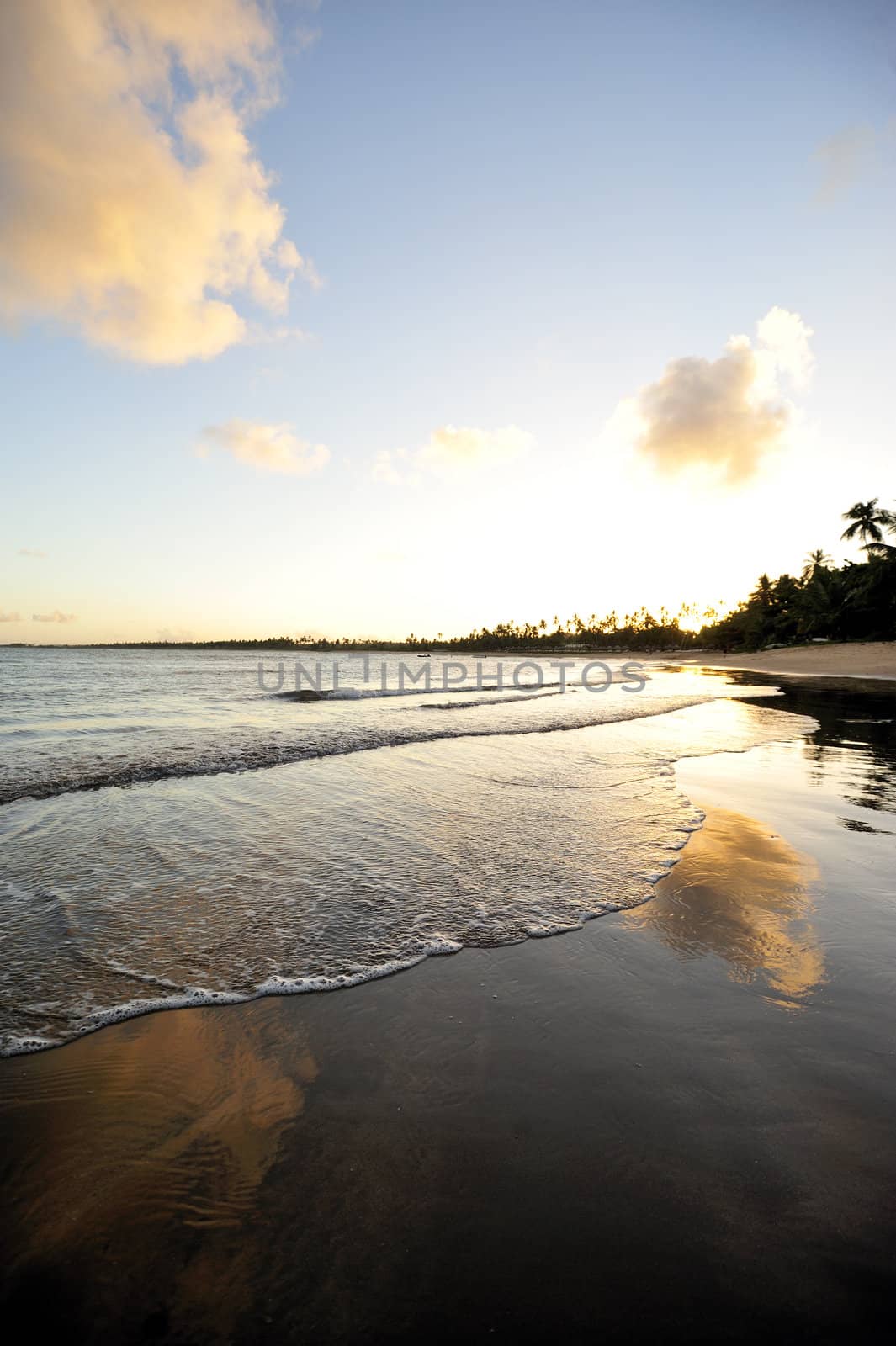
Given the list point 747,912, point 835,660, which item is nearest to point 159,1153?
point 747,912

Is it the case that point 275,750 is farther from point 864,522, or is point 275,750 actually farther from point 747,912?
point 864,522

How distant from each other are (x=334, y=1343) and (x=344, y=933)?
2.45 meters

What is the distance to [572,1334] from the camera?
157 centimetres

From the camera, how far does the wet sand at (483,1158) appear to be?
165 cm

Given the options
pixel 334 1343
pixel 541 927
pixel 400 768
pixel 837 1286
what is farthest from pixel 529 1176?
pixel 400 768

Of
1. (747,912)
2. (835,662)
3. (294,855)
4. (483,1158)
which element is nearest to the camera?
Result: (483,1158)

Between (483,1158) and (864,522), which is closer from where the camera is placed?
(483,1158)

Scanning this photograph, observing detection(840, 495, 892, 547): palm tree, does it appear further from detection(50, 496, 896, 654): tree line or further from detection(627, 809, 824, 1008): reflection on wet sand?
detection(627, 809, 824, 1008): reflection on wet sand

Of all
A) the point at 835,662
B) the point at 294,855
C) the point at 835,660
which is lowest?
the point at 294,855

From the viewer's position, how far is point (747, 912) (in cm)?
430

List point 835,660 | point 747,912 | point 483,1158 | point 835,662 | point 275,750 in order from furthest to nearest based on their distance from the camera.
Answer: point 835,660
point 835,662
point 275,750
point 747,912
point 483,1158

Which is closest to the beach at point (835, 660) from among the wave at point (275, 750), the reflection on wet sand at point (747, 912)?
the wave at point (275, 750)

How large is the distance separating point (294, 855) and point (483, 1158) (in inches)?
149

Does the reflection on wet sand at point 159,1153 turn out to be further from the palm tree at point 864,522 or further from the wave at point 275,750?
the palm tree at point 864,522
